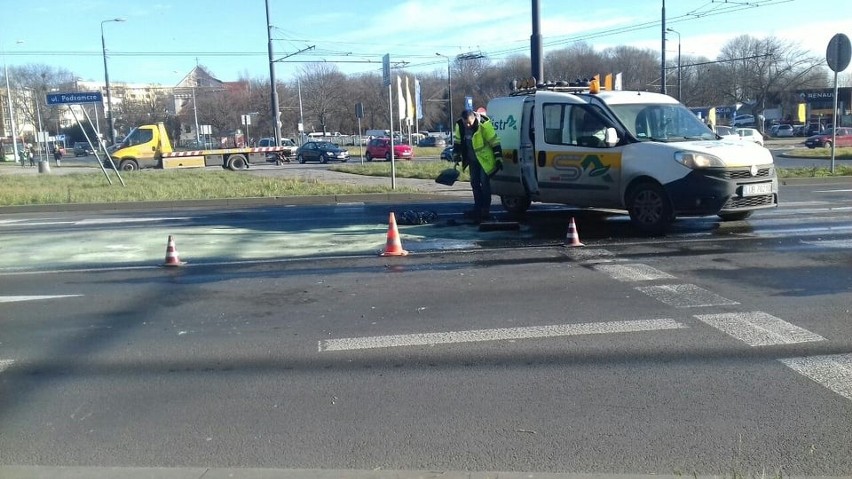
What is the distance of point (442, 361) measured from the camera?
5.37 m

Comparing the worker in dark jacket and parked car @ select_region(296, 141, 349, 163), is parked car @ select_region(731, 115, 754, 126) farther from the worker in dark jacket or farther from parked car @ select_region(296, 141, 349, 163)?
the worker in dark jacket

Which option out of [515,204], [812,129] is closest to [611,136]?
[515,204]

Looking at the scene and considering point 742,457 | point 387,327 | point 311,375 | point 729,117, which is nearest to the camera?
point 742,457

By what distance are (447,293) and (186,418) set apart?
355 cm

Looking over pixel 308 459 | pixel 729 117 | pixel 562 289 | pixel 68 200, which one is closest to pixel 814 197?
pixel 562 289

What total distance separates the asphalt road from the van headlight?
1.09 meters

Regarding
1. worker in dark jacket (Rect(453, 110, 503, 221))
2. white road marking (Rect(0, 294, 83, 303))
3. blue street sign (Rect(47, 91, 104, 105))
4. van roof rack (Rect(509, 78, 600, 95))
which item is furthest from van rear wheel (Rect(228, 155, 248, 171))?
white road marking (Rect(0, 294, 83, 303))

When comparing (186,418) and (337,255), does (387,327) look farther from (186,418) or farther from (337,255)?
(337,255)

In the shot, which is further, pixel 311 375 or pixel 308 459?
pixel 311 375

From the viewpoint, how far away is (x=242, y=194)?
19.8 m

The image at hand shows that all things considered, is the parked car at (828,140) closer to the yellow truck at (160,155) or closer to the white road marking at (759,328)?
the yellow truck at (160,155)

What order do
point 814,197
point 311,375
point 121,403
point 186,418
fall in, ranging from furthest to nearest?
point 814,197 → point 311,375 → point 121,403 → point 186,418

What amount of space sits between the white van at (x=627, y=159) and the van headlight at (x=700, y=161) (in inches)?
0.5

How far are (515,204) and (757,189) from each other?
14.7ft
